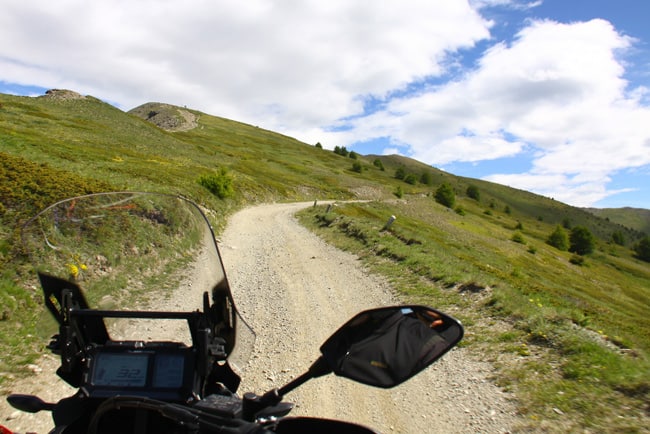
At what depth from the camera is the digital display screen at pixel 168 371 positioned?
93.7 inches

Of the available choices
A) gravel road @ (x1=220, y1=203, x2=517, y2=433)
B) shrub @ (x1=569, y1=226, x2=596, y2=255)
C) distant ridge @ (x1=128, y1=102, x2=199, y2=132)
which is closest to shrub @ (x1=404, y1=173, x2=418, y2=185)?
shrub @ (x1=569, y1=226, x2=596, y2=255)

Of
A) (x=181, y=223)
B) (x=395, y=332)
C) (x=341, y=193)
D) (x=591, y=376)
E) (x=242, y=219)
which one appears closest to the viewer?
(x=395, y=332)

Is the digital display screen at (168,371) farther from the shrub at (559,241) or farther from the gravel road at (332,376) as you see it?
the shrub at (559,241)

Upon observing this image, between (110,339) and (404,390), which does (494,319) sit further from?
(110,339)

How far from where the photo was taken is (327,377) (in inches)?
250

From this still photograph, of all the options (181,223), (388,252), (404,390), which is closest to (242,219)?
(388,252)

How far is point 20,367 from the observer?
5.55 metres

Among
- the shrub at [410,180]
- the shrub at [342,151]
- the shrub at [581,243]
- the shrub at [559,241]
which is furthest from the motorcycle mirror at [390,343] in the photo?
the shrub at [342,151]

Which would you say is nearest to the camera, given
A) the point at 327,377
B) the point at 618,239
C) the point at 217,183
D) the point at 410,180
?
the point at 327,377

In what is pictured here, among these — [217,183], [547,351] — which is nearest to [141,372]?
[547,351]

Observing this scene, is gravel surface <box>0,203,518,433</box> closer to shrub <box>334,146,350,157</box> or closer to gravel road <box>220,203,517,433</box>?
gravel road <box>220,203,517,433</box>

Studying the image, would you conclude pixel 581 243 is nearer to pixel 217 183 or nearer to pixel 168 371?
pixel 217 183

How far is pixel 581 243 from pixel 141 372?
133 meters

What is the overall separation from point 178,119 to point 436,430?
13132cm
